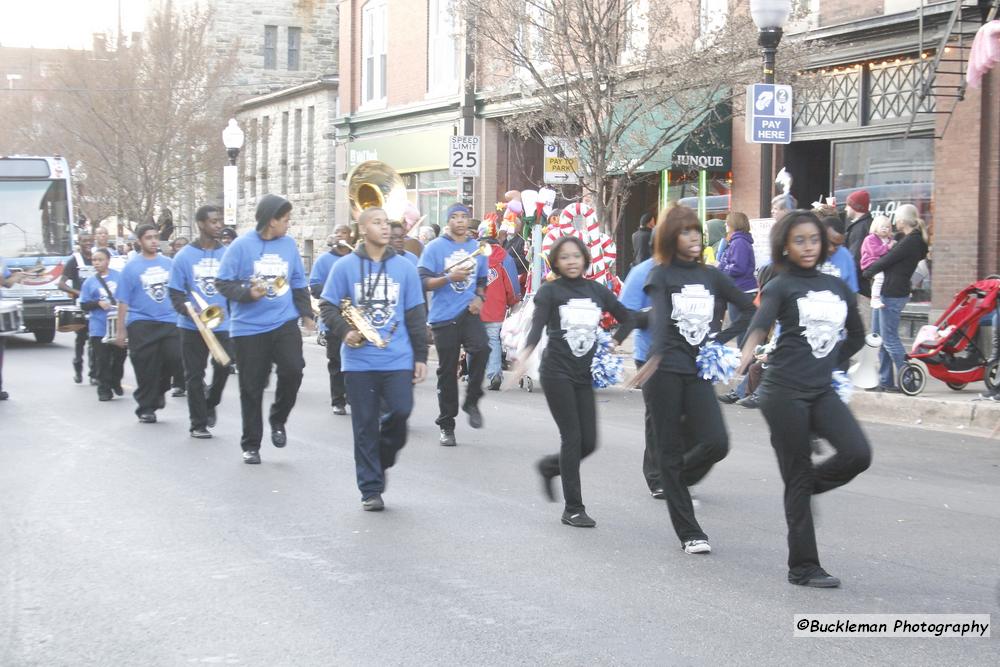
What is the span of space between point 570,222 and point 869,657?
35.1 ft

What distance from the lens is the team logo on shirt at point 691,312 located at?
7055 mm

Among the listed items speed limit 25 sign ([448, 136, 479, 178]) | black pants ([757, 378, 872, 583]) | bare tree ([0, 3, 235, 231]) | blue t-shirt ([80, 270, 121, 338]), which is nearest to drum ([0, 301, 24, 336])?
blue t-shirt ([80, 270, 121, 338])

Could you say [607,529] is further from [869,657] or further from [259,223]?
[259,223]

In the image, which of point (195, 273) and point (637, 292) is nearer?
point (637, 292)

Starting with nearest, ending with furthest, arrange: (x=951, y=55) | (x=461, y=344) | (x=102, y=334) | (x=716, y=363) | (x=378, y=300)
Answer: (x=716, y=363), (x=378, y=300), (x=461, y=344), (x=102, y=334), (x=951, y=55)

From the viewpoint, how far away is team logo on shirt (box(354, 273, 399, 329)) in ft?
27.2

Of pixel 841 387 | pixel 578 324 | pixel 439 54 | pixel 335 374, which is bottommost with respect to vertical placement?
pixel 335 374

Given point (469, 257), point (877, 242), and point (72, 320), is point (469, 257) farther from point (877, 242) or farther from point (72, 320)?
point (72, 320)

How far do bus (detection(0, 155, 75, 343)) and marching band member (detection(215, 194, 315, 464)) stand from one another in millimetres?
14860

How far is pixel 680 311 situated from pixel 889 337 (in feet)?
24.5

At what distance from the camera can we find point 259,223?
398 inches

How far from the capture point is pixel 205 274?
11633 mm

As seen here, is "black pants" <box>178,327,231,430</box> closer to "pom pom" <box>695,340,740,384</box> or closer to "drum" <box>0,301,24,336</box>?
"drum" <box>0,301,24,336</box>

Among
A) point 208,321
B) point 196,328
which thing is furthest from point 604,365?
point 196,328
